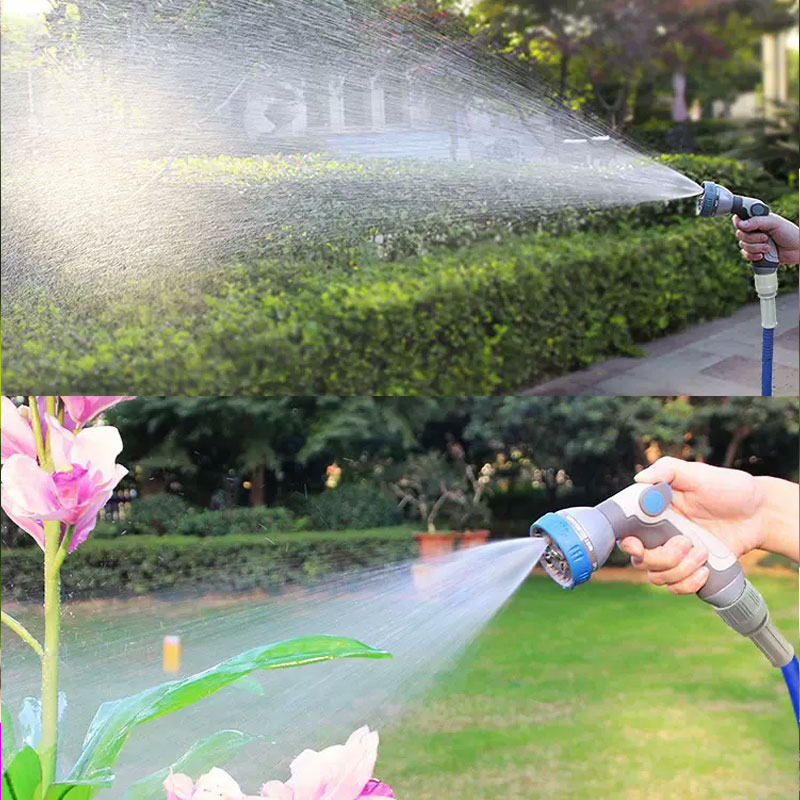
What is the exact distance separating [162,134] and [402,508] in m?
0.93

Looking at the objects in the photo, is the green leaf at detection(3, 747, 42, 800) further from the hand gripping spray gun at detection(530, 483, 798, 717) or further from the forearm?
the forearm

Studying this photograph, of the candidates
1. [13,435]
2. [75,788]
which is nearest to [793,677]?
[75,788]

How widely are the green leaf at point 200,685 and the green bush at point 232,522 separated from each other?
0.67 meters

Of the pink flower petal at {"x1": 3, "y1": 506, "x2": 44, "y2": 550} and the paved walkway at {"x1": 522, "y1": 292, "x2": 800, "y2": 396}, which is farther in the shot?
the paved walkway at {"x1": 522, "y1": 292, "x2": 800, "y2": 396}

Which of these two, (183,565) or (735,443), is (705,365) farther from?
(183,565)

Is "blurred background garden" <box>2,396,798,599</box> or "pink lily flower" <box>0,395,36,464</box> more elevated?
"pink lily flower" <box>0,395,36,464</box>

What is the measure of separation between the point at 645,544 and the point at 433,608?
0.40 meters

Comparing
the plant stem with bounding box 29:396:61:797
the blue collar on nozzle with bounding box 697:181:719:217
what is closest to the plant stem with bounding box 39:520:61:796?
the plant stem with bounding box 29:396:61:797

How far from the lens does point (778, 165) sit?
4.60 ft

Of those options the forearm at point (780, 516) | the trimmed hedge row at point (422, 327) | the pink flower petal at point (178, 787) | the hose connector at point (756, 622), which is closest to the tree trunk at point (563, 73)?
the trimmed hedge row at point (422, 327)

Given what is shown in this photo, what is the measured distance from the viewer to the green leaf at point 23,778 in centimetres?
83

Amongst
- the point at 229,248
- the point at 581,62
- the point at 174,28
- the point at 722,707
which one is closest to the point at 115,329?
the point at 229,248

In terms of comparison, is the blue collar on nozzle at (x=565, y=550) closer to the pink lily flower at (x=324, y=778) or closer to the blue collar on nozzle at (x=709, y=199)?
the pink lily flower at (x=324, y=778)

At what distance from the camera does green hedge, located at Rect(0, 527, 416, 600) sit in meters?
1.28
